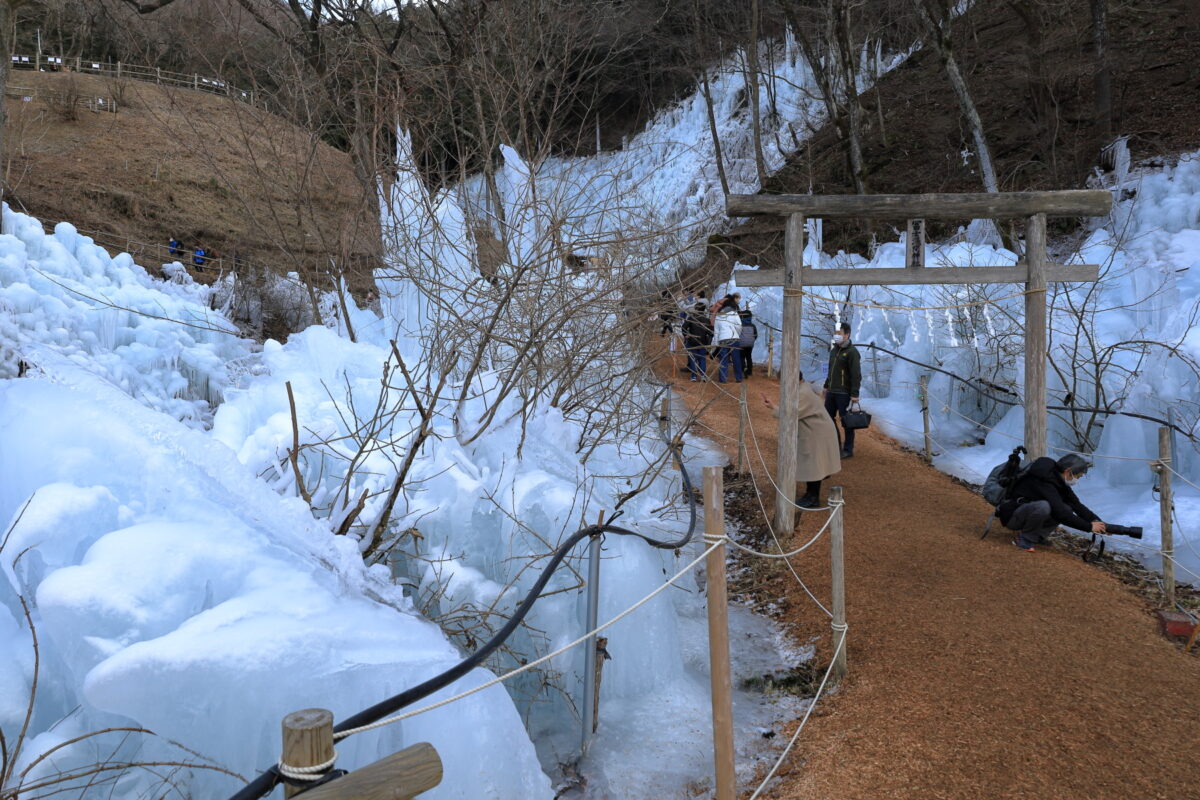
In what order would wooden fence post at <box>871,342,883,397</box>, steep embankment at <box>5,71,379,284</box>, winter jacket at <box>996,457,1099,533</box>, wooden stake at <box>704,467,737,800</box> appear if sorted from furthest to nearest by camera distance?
steep embankment at <box>5,71,379,284</box>
wooden fence post at <box>871,342,883,397</box>
winter jacket at <box>996,457,1099,533</box>
wooden stake at <box>704,467,737,800</box>

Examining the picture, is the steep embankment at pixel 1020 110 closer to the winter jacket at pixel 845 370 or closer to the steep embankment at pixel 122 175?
the winter jacket at pixel 845 370

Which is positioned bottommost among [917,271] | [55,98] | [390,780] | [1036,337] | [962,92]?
[390,780]

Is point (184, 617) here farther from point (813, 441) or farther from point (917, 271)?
point (917, 271)

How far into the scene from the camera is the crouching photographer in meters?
6.72

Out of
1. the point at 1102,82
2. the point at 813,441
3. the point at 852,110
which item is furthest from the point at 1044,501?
the point at 1102,82

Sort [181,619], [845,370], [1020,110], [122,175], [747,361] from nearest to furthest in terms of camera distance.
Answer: [181,619], [845,370], [747,361], [1020,110], [122,175]

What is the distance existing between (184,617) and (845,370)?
813 centimetres

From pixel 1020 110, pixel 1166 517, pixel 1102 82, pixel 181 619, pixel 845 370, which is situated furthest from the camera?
pixel 1020 110

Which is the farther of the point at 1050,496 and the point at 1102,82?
the point at 1102,82

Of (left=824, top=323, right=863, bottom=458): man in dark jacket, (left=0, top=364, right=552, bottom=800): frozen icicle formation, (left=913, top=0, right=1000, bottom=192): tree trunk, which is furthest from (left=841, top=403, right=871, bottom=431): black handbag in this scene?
(left=0, top=364, right=552, bottom=800): frozen icicle formation

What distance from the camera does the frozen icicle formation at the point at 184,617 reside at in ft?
9.25

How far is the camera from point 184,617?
3121mm

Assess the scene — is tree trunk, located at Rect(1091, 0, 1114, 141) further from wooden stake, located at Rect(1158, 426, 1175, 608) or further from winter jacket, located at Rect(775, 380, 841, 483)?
wooden stake, located at Rect(1158, 426, 1175, 608)

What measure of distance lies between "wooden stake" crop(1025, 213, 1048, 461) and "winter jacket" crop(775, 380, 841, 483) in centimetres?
177
